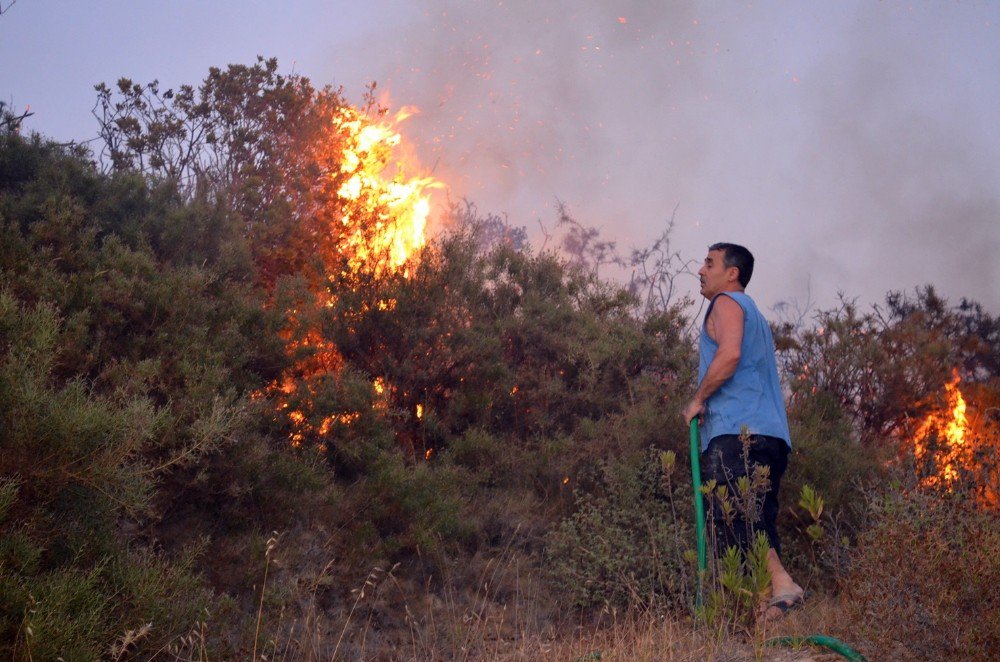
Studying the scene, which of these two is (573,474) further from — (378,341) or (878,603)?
(878,603)

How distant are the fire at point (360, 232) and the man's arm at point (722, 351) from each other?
103 inches

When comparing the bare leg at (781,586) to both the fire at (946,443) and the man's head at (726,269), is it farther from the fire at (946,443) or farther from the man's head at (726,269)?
the man's head at (726,269)

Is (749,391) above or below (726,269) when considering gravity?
below

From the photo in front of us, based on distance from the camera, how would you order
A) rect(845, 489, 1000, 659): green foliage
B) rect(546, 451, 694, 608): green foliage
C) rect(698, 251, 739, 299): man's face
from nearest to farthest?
rect(845, 489, 1000, 659): green foliage < rect(698, 251, 739, 299): man's face < rect(546, 451, 694, 608): green foliage

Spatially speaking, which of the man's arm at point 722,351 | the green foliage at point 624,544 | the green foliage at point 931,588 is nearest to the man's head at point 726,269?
the man's arm at point 722,351

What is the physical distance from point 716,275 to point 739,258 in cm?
16

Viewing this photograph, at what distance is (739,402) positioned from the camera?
4.47m

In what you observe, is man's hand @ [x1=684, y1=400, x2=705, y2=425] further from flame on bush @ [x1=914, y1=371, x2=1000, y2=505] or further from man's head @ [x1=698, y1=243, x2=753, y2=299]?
flame on bush @ [x1=914, y1=371, x2=1000, y2=505]

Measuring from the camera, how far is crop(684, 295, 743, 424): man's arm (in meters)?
4.44

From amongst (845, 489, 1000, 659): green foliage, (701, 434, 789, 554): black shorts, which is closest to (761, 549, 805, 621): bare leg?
(701, 434, 789, 554): black shorts

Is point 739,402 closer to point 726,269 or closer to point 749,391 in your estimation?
point 749,391

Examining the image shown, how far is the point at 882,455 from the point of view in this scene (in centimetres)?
691

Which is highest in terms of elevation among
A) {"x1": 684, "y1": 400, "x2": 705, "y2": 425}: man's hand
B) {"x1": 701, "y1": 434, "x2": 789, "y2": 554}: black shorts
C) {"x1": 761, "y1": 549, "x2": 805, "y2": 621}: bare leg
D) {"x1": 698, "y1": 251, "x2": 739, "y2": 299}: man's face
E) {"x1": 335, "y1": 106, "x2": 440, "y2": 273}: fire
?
{"x1": 335, "y1": 106, "x2": 440, "y2": 273}: fire

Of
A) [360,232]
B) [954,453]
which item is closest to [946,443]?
[954,453]
